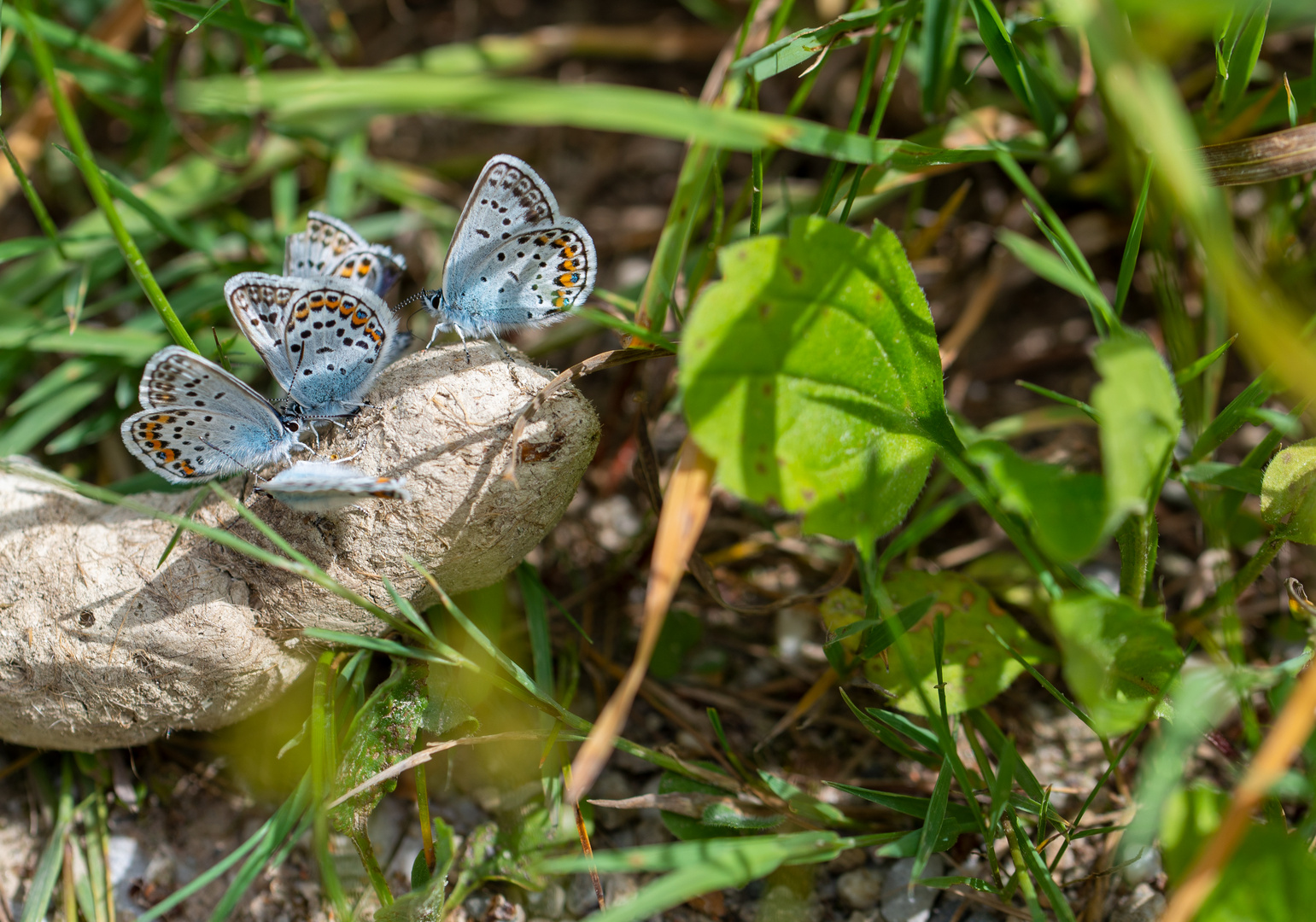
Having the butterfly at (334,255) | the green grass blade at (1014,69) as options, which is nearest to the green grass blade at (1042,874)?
the green grass blade at (1014,69)

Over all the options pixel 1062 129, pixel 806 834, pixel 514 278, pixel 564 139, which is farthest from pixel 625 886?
pixel 564 139

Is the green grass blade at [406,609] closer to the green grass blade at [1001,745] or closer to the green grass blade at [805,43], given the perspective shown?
the green grass blade at [1001,745]

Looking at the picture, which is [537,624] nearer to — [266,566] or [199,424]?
[266,566]

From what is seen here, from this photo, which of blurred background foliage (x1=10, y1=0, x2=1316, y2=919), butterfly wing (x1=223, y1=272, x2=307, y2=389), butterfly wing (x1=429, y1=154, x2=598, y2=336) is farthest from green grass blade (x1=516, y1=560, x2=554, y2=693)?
butterfly wing (x1=223, y1=272, x2=307, y2=389)

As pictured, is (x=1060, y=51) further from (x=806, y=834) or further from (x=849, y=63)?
(x=806, y=834)

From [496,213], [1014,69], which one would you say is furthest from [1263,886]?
[496,213]
